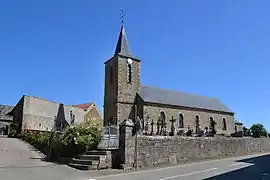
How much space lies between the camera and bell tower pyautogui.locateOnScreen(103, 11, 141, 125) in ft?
116

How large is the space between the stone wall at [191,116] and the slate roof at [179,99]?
0.70 metres

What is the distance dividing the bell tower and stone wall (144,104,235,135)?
2.52 m

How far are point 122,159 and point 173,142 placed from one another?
17.1 feet

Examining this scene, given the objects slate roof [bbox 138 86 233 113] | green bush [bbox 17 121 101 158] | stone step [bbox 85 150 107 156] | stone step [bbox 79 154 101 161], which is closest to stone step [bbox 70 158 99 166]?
stone step [bbox 79 154 101 161]

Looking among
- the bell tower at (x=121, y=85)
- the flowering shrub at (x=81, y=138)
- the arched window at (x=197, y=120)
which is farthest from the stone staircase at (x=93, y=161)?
the arched window at (x=197, y=120)

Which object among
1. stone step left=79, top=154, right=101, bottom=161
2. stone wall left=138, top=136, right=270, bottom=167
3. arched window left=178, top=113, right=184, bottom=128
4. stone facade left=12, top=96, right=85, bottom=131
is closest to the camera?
stone step left=79, top=154, right=101, bottom=161

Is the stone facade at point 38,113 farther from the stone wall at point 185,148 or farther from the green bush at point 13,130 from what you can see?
the stone wall at point 185,148

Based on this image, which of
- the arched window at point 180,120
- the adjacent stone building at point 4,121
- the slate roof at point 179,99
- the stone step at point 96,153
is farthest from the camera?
the adjacent stone building at point 4,121

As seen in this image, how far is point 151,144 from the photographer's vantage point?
62.4 ft

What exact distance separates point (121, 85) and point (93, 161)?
66.6 feet

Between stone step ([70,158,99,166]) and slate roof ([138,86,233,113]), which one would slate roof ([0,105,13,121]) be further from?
stone step ([70,158,99,166])

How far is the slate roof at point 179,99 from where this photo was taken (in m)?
37.0

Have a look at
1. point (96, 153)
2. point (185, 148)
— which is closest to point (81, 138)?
point (96, 153)

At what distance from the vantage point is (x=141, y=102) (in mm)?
35344
